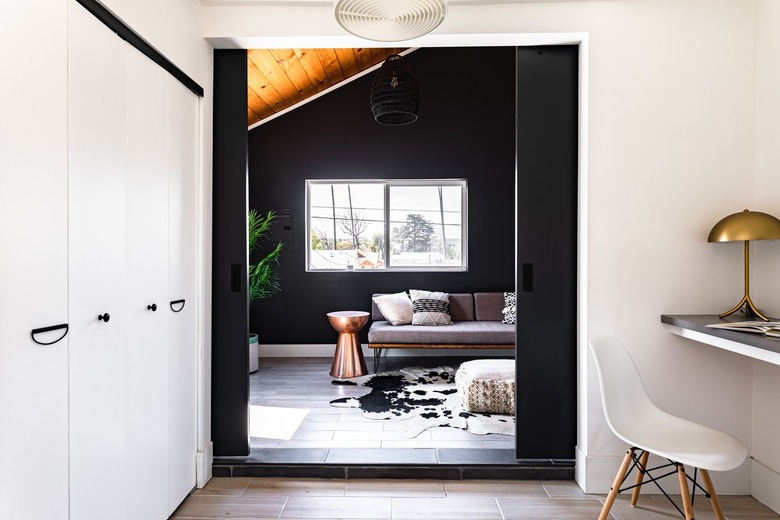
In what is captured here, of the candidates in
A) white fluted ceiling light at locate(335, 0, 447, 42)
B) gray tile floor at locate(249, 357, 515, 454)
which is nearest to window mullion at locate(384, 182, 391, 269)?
gray tile floor at locate(249, 357, 515, 454)

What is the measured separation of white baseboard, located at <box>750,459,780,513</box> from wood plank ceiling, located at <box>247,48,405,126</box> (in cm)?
433

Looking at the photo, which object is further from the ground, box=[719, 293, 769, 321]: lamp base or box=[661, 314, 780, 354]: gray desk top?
box=[719, 293, 769, 321]: lamp base

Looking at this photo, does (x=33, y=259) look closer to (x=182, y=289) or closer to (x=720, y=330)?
(x=182, y=289)

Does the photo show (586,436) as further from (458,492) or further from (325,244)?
(325,244)

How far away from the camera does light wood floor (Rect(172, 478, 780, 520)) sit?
2.29m

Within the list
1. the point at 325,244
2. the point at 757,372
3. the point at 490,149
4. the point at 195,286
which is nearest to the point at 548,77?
the point at 757,372

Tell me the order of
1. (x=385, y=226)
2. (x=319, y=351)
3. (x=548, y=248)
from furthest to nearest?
(x=385, y=226) → (x=319, y=351) → (x=548, y=248)

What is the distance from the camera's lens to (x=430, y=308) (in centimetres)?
526

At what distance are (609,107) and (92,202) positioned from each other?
94.8 inches

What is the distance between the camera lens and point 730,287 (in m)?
2.52

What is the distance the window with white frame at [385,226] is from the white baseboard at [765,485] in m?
3.58

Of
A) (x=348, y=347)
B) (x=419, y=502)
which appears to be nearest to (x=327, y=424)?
(x=419, y=502)

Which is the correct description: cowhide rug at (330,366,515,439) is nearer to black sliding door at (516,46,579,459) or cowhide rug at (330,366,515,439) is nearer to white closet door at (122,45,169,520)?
black sliding door at (516,46,579,459)

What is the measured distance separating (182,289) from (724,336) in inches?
96.7
